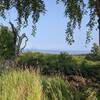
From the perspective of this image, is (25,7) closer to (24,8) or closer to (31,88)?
(24,8)

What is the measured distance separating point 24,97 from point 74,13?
16.4 ft

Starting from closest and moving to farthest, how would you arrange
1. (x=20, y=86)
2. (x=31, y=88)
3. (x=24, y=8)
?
1. (x=20, y=86)
2. (x=31, y=88)
3. (x=24, y=8)

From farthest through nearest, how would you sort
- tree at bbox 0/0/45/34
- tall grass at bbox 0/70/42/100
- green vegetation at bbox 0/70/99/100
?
tree at bbox 0/0/45/34 → green vegetation at bbox 0/70/99/100 → tall grass at bbox 0/70/42/100

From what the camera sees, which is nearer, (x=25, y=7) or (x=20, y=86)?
(x=20, y=86)

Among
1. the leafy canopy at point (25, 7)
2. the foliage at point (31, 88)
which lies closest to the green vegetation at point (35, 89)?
the foliage at point (31, 88)

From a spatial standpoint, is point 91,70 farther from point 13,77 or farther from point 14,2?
point 13,77

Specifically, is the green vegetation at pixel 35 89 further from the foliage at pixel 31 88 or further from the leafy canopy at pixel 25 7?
the leafy canopy at pixel 25 7

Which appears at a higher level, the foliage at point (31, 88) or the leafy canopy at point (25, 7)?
the leafy canopy at point (25, 7)

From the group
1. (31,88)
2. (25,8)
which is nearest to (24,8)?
(25,8)

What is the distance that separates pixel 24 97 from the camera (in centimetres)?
893

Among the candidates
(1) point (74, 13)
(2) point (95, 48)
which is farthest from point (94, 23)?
(2) point (95, 48)

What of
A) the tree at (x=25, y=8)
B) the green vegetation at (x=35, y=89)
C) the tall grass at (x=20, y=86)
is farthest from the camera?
the tree at (x=25, y=8)

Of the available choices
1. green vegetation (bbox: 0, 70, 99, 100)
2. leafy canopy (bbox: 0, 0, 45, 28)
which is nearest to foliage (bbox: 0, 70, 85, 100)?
green vegetation (bbox: 0, 70, 99, 100)

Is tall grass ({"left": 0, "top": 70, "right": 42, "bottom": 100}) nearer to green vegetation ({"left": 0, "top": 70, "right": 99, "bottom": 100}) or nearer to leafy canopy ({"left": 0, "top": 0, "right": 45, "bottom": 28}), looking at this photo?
green vegetation ({"left": 0, "top": 70, "right": 99, "bottom": 100})
